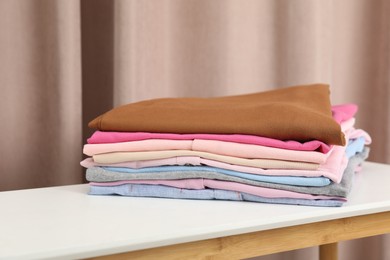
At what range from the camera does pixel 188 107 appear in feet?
3.21

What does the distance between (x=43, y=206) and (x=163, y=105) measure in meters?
0.26

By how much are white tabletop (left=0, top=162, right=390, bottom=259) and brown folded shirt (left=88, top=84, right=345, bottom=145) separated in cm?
11

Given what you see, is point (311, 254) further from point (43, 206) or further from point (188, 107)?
point (43, 206)

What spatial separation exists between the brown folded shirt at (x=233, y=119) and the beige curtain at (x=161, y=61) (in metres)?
0.26

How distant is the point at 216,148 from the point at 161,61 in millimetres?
493

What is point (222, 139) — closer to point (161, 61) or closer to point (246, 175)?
point (246, 175)

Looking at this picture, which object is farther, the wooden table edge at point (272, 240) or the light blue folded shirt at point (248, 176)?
the light blue folded shirt at point (248, 176)

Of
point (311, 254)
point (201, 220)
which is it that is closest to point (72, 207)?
point (201, 220)

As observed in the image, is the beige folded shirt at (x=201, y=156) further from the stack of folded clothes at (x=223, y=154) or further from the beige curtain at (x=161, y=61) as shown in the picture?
the beige curtain at (x=161, y=61)

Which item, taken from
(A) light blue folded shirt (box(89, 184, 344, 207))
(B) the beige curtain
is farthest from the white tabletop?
(B) the beige curtain

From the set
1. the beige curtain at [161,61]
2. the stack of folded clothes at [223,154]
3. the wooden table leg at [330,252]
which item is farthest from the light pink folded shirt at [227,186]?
the wooden table leg at [330,252]

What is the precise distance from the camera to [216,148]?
890 mm

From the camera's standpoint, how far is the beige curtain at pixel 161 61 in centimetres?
119

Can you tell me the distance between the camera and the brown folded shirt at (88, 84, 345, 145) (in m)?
0.86
